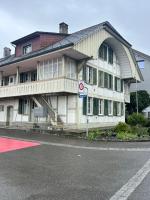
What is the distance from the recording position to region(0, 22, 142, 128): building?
19.3 metres

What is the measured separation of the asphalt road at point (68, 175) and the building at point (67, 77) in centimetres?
846

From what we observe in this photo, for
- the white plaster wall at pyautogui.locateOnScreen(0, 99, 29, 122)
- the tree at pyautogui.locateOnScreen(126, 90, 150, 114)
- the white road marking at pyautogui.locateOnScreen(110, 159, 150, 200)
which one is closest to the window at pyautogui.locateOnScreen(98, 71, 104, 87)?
the white plaster wall at pyautogui.locateOnScreen(0, 99, 29, 122)

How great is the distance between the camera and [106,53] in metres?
25.5

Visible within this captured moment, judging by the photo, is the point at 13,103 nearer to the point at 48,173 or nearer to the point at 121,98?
the point at 121,98

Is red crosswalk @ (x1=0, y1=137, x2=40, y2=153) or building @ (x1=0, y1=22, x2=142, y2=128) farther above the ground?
building @ (x1=0, y1=22, x2=142, y2=128)

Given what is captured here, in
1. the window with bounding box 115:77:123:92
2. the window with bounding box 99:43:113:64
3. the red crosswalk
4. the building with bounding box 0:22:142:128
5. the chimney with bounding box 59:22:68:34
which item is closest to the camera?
the red crosswalk

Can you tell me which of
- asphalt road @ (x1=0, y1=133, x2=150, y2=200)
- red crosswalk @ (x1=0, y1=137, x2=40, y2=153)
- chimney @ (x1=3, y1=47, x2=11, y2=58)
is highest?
chimney @ (x1=3, y1=47, x2=11, y2=58)

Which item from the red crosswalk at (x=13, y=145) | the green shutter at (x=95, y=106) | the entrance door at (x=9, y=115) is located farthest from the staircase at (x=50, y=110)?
the red crosswalk at (x=13, y=145)

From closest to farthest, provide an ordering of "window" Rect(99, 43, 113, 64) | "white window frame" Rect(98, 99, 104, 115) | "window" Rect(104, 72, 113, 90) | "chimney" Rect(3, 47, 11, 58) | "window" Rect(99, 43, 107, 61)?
"white window frame" Rect(98, 99, 104, 115)
"window" Rect(99, 43, 107, 61)
"window" Rect(99, 43, 113, 64)
"window" Rect(104, 72, 113, 90)
"chimney" Rect(3, 47, 11, 58)

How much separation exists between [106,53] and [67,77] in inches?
329

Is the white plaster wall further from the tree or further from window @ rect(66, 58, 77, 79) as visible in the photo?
the tree

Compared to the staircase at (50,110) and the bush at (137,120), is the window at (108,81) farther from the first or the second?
the staircase at (50,110)

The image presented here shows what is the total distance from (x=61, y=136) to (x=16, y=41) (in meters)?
13.6

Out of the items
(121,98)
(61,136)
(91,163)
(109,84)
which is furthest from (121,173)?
(121,98)
